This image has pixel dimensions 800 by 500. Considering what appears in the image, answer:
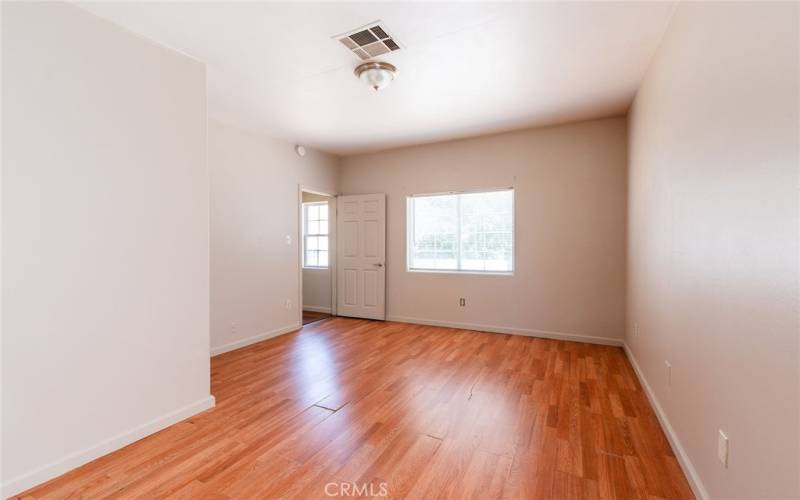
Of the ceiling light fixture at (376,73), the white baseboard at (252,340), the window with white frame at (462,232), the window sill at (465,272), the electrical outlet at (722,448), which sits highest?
the ceiling light fixture at (376,73)

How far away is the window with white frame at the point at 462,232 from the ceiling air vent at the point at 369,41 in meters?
2.79

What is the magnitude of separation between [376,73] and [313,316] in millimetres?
4439

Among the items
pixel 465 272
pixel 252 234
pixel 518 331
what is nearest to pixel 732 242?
pixel 518 331

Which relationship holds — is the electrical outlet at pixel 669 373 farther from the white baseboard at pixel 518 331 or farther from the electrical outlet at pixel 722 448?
the white baseboard at pixel 518 331

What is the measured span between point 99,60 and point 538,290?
15.6 feet

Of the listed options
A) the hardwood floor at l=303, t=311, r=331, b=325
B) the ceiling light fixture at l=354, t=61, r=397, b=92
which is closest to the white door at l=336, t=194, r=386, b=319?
the hardwood floor at l=303, t=311, r=331, b=325

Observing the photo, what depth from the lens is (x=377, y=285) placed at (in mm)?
5711

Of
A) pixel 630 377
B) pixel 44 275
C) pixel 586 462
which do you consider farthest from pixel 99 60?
pixel 630 377

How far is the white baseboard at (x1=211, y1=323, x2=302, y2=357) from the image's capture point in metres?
4.05

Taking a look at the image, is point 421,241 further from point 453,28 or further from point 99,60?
point 99,60

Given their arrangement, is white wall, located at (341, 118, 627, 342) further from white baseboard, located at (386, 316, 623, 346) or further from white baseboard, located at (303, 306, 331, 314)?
white baseboard, located at (303, 306, 331, 314)

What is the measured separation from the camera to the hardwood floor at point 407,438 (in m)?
1.79

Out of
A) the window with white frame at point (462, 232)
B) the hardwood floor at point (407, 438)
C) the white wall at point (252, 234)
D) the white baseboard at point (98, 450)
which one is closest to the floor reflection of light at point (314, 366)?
the hardwood floor at point (407, 438)

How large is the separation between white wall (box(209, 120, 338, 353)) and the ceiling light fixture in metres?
2.17
